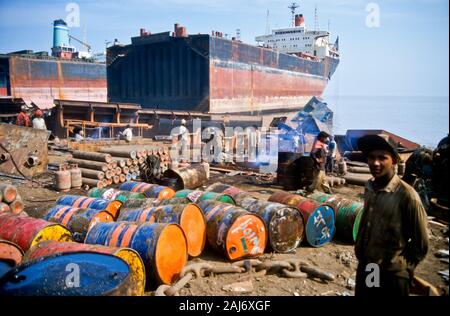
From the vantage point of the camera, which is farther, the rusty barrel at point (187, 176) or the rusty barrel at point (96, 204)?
the rusty barrel at point (187, 176)

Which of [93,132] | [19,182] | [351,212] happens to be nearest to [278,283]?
[351,212]

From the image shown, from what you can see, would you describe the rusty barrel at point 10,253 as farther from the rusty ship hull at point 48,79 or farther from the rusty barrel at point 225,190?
the rusty ship hull at point 48,79

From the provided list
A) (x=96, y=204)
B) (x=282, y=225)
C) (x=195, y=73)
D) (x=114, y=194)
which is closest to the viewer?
(x=282, y=225)

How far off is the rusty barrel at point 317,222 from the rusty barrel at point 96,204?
3.51 meters

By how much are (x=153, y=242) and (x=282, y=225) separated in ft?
7.74

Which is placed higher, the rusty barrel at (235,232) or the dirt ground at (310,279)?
the rusty barrel at (235,232)

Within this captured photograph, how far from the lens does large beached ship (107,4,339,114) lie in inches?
1049

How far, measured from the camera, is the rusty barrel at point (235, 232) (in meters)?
5.09

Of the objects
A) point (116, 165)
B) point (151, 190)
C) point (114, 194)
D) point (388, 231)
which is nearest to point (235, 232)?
point (388, 231)

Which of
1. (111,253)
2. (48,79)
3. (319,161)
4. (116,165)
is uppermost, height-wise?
(48,79)

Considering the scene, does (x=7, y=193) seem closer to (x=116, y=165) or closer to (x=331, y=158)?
(x=116, y=165)

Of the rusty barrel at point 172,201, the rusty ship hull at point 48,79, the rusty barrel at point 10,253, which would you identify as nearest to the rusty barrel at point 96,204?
the rusty barrel at point 172,201

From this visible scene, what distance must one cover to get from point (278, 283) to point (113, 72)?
30.6 meters

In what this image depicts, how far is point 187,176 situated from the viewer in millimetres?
9445
